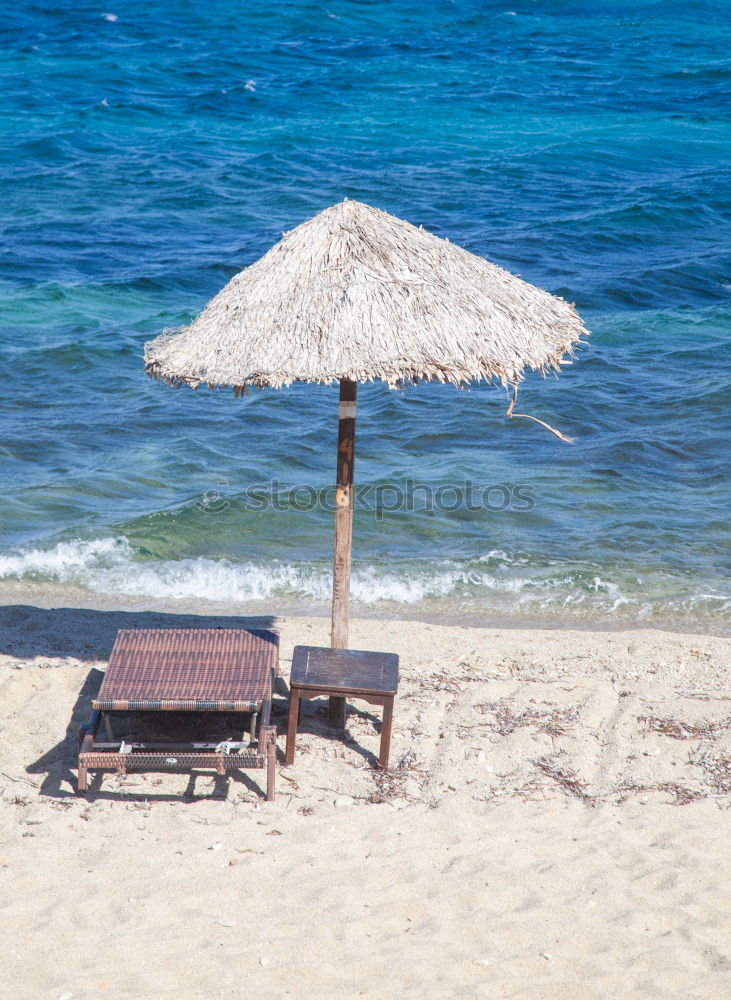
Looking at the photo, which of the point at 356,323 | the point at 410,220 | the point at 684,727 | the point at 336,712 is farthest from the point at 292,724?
the point at 410,220

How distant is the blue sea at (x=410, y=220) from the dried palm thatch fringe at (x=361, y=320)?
129 inches

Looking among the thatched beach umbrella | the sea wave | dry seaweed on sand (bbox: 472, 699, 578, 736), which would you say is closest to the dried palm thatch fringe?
the thatched beach umbrella

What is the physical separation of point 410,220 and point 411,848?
16.1 metres

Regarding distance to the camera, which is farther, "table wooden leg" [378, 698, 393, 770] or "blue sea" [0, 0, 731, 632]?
"blue sea" [0, 0, 731, 632]

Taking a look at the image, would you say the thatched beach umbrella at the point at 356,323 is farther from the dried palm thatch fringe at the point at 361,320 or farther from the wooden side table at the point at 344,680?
the wooden side table at the point at 344,680

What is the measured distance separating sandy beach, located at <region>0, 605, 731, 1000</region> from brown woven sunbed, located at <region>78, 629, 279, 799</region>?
233mm

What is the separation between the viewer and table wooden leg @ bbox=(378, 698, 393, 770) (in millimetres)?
4809

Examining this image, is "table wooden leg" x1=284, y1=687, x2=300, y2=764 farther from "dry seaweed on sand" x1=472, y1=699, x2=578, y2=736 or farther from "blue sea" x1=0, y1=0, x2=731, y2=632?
"blue sea" x1=0, y1=0, x2=731, y2=632

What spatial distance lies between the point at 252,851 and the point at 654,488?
23.0 feet

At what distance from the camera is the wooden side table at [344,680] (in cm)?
479

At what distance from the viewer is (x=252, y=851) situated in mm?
4219

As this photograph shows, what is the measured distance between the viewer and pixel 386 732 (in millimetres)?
4848

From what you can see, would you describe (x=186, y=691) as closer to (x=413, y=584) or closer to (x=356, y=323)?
(x=356, y=323)

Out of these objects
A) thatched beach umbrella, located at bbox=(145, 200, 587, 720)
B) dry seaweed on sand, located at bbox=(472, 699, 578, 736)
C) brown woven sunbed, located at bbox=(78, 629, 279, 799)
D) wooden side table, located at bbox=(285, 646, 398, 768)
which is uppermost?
thatched beach umbrella, located at bbox=(145, 200, 587, 720)
